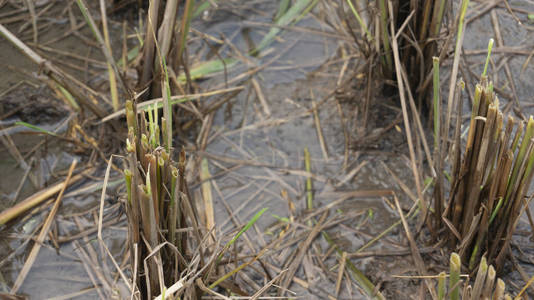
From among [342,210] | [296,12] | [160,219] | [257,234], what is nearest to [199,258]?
[160,219]

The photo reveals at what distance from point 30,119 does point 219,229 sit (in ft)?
2.78

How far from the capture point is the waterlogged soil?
164 cm

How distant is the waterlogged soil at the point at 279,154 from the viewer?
164cm

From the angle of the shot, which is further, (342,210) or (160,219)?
(342,210)

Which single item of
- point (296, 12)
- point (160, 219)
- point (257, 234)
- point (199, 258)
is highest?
point (296, 12)

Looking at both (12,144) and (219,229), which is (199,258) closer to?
(219,229)

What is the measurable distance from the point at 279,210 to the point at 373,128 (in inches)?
→ 19.0

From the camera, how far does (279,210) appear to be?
183 centimetres

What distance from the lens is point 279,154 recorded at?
6.51 ft

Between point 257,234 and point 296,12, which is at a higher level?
point 296,12

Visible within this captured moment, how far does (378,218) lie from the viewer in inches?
69.8

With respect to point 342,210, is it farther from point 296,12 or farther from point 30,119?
point 30,119

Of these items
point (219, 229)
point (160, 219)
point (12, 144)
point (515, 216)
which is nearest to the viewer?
point (160, 219)

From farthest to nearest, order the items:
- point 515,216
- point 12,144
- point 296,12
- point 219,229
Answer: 1. point 296,12
2. point 12,144
3. point 219,229
4. point 515,216
